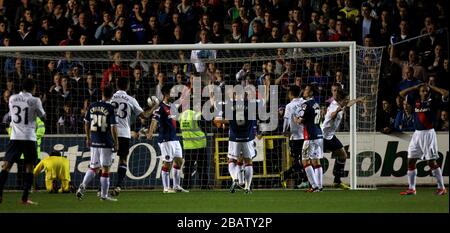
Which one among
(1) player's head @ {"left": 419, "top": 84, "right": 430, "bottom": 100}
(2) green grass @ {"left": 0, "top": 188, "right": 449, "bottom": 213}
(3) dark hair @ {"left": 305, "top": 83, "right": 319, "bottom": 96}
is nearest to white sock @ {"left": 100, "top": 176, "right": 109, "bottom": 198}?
(2) green grass @ {"left": 0, "top": 188, "right": 449, "bottom": 213}

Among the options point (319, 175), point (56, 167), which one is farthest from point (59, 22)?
point (319, 175)

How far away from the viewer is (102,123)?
1769 cm

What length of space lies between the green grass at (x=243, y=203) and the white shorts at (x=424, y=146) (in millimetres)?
718

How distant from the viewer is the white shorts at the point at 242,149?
64.8 feet

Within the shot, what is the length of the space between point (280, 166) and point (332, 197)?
335 cm

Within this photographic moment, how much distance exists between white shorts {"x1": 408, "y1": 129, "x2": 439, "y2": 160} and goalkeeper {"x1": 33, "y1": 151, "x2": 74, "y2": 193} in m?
6.62

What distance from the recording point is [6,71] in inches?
848

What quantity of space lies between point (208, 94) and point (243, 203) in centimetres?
480

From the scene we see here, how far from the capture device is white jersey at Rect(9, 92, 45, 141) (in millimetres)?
16922

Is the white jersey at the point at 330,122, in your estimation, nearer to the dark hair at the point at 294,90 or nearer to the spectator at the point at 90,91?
the dark hair at the point at 294,90

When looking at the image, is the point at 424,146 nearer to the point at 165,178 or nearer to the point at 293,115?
the point at 293,115

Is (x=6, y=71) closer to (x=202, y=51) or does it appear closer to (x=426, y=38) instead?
(x=202, y=51)

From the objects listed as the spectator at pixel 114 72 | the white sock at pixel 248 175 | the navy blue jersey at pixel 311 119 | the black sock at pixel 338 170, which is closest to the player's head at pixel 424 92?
the navy blue jersey at pixel 311 119

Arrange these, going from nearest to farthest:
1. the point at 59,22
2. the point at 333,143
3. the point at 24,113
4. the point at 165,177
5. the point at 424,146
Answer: the point at 24,113, the point at 424,146, the point at 165,177, the point at 333,143, the point at 59,22
